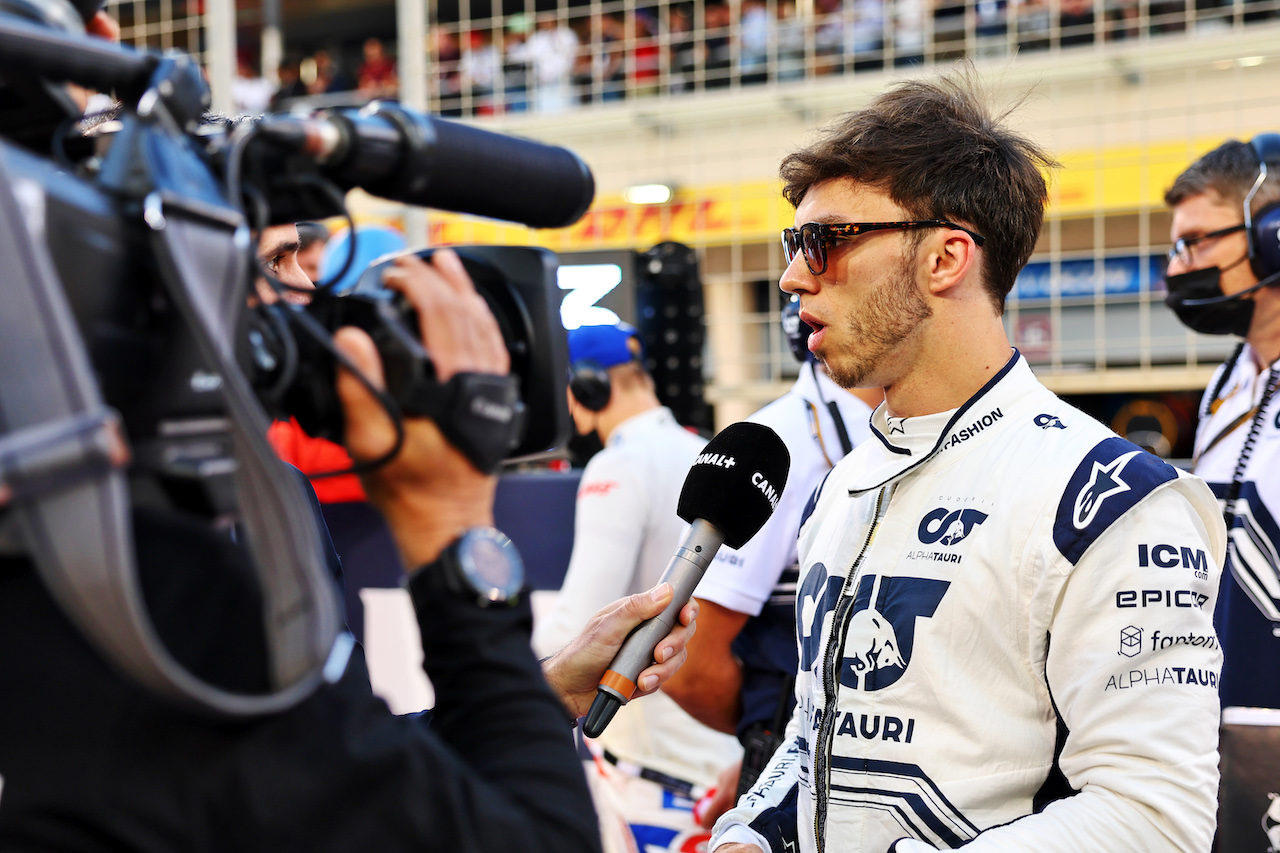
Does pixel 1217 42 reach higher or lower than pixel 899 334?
higher

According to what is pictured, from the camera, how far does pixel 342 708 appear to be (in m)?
0.80

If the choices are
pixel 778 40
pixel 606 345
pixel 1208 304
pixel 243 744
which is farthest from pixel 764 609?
pixel 778 40

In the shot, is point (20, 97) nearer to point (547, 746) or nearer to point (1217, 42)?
point (547, 746)

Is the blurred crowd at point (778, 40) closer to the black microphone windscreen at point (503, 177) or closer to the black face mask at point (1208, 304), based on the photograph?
the black face mask at point (1208, 304)

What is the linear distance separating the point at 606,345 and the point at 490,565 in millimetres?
2376

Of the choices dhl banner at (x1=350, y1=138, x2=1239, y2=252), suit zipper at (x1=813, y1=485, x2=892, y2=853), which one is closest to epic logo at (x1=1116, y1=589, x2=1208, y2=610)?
suit zipper at (x1=813, y1=485, x2=892, y2=853)

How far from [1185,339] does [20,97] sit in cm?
508

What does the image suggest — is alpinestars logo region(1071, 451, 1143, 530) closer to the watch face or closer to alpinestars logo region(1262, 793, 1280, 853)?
the watch face

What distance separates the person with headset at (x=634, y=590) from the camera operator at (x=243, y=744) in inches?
71.5

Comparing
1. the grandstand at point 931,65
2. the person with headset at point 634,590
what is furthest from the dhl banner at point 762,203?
the person with headset at point 634,590

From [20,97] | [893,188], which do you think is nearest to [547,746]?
[20,97]

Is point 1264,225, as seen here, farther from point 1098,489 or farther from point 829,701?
point 829,701

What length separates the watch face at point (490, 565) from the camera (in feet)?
2.81

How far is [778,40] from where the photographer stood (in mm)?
6359
